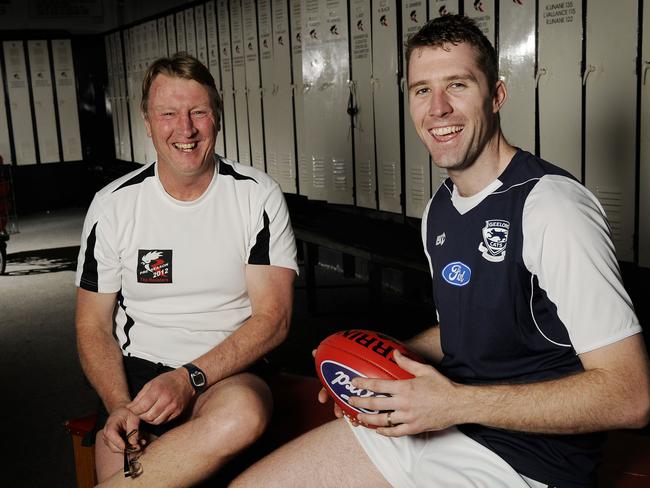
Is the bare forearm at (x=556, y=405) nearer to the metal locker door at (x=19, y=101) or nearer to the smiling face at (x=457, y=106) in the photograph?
the smiling face at (x=457, y=106)

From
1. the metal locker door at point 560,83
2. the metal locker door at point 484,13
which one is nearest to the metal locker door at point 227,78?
the metal locker door at point 484,13

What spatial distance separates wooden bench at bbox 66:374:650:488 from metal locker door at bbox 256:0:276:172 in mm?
2876

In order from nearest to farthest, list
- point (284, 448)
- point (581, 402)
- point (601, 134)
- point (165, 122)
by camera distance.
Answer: point (581, 402), point (284, 448), point (165, 122), point (601, 134)

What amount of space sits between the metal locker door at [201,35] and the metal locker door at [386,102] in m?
2.17

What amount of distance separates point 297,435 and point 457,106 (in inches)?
34.6

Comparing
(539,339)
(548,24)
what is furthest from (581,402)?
(548,24)

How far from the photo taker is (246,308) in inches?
69.4

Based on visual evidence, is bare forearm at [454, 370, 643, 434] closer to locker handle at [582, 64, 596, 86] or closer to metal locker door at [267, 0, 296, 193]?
locker handle at [582, 64, 596, 86]

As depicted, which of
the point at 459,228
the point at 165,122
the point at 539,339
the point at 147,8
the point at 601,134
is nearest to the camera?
the point at 539,339

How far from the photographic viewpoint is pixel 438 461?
50.0 inches

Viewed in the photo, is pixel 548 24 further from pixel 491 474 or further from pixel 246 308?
pixel 491 474

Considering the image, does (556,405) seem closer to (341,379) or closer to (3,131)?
(341,379)

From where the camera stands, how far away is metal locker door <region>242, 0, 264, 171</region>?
4.54 meters

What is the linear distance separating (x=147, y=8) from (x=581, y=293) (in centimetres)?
763
